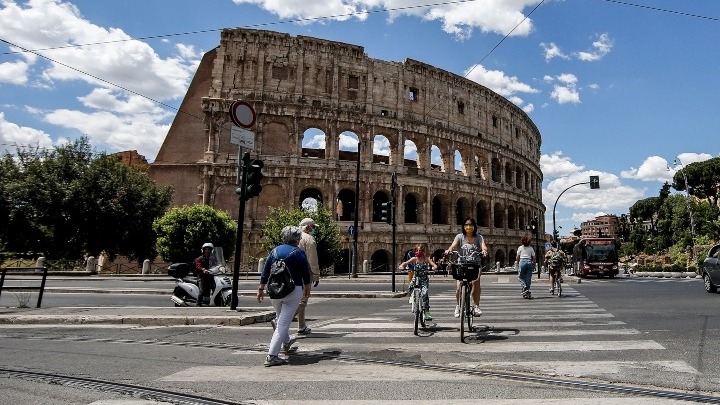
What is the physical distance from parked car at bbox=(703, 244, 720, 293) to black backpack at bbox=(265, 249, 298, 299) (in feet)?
44.7

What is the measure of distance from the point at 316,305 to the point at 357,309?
1440 millimetres

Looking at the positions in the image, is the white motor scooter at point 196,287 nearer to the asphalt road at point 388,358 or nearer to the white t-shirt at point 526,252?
the asphalt road at point 388,358

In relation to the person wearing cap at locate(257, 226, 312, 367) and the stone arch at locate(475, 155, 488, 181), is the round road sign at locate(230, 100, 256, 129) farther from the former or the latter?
the stone arch at locate(475, 155, 488, 181)

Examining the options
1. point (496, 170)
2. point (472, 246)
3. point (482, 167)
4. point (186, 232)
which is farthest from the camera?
point (496, 170)

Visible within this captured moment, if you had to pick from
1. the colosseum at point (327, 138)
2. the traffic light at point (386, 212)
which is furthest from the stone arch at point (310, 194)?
the traffic light at point (386, 212)

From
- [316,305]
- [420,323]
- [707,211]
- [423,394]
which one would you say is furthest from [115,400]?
[707,211]

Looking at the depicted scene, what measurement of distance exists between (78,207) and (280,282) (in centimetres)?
3220

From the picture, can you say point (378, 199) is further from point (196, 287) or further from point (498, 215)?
point (196, 287)

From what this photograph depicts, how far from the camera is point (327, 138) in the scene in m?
35.7

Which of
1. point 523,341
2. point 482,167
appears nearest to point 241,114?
point 523,341

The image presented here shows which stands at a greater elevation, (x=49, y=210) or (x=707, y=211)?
(x=707, y=211)

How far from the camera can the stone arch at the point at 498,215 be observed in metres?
43.8

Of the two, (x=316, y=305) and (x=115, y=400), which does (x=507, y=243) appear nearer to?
(x=316, y=305)

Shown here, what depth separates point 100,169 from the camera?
32844mm
